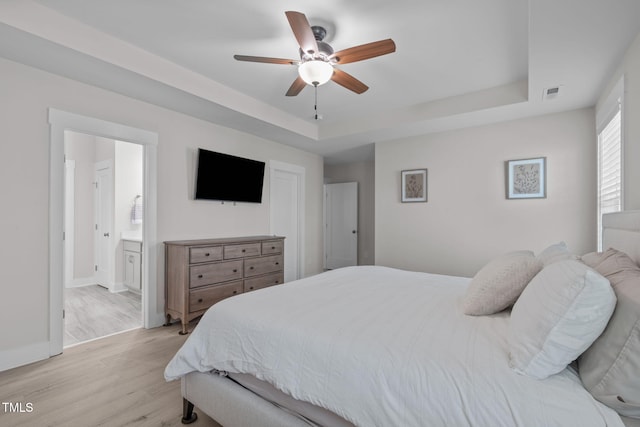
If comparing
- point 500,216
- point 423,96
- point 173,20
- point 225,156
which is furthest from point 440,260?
point 173,20

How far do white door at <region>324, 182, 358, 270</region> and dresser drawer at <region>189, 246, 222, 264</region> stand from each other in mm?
3506

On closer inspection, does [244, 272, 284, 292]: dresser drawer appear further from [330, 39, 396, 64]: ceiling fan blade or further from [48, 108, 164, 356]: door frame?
[330, 39, 396, 64]: ceiling fan blade

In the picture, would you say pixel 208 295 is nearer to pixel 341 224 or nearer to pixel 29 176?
pixel 29 176

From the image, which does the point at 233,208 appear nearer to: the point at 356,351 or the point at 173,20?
the point at 173,20

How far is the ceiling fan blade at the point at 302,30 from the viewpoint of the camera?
1.70 m

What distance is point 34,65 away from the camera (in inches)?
93.4

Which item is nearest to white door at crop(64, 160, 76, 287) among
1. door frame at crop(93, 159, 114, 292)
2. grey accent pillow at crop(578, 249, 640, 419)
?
door frame at crop(93, 159, 114, 292)

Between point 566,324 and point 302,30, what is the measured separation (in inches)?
76.2

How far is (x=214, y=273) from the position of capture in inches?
128

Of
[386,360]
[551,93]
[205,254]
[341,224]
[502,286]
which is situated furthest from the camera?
[341,224]

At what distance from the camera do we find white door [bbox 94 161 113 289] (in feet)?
15.8

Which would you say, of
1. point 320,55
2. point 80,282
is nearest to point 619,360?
point 320,55

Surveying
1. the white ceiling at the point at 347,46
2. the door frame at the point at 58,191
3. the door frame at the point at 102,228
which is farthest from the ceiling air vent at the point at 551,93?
the door frame at the point at 102,228

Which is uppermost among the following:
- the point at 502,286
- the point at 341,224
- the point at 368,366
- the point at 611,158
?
the point at 611,158
